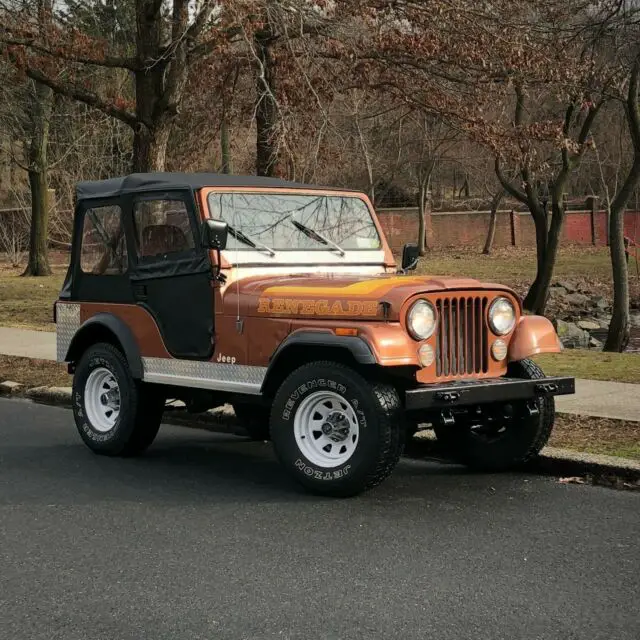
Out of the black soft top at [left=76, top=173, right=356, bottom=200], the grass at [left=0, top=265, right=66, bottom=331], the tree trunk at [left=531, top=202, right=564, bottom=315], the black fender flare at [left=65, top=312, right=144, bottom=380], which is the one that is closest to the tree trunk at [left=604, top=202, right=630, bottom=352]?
the tree trunk at [left=531, top=202, right=564, bottom=315]

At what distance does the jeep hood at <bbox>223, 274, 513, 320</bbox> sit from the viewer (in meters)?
6.70

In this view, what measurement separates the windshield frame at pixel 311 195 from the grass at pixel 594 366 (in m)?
4.12

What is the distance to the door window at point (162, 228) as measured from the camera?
784cm

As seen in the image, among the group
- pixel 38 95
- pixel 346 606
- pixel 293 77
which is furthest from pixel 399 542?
pixel 38 95

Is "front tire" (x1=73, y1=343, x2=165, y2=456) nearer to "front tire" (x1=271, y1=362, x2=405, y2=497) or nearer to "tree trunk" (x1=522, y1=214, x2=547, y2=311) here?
"front tire" (x1=271, y1=362, x2=405, y2=497)

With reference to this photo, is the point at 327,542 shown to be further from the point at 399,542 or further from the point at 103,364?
the point at 103,364

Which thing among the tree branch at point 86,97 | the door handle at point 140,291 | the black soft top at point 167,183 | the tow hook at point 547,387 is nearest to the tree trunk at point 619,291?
the tree branch at point 86,97

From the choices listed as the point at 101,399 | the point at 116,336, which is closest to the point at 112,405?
the point at 101,399

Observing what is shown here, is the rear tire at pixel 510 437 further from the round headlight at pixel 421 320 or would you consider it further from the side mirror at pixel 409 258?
the side mirror at pixel 409 258

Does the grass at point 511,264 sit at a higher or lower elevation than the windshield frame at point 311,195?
lower

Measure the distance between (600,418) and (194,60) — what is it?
29.7 ft

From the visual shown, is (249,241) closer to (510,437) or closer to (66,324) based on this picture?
(66,324)

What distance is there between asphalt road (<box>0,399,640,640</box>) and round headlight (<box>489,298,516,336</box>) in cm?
104

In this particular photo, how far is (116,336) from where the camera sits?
8.26 m
